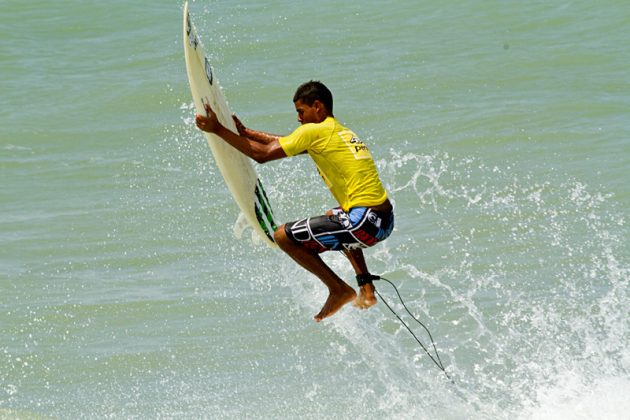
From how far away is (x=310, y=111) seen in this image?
6.52m

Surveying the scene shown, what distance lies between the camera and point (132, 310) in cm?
921

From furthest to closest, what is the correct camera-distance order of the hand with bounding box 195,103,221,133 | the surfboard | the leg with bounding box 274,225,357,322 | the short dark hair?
the leg with bounding box 274,225,357,322
the surfboard
the short dark hair
the hand with bounding box 195,103,221,133

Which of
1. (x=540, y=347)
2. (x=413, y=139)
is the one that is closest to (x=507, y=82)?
(x=413, y=139)

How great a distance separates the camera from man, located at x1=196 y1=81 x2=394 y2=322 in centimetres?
643

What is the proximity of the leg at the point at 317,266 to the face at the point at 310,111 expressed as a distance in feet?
2.36

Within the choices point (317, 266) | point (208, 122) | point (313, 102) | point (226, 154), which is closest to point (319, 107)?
point (313, 102)

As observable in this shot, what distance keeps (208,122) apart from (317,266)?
45.6 inches

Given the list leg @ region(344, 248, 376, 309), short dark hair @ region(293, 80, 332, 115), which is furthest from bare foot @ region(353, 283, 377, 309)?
short dark hair @ region(293, 80, 332, 115)

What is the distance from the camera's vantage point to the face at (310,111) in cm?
651

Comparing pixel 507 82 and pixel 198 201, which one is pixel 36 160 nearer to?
pixel 198 201

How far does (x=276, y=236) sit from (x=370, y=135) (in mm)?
6781

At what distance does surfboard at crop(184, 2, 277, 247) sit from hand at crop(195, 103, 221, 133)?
6cm

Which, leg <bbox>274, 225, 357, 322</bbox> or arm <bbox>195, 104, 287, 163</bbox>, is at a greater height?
arm <bbox>195, 104, 287, 163</bbox>

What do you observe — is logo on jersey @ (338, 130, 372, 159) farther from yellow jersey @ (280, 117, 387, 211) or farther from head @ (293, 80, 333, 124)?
head @ (293, 80, 333, 124)
